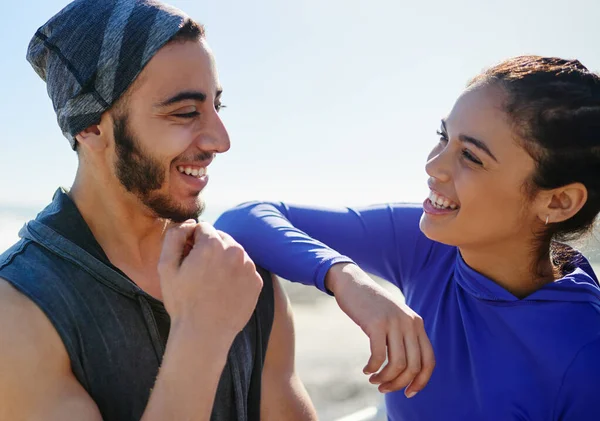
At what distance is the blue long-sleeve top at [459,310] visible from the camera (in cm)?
187

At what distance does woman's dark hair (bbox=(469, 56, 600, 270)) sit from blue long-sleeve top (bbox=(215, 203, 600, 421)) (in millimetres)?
341

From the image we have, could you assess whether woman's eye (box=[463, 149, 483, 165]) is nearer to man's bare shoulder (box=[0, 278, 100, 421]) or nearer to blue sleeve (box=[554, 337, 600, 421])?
blue sleeve (box=[554, 337, 600, 421])

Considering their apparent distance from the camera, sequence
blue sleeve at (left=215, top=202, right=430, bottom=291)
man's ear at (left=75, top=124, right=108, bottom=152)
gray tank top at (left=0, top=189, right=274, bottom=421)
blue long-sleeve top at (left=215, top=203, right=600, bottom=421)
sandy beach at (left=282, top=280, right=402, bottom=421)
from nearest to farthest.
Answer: gray tank top at (left=0, top=189, right=274, bottom=421), blue long-sleeve top at (left=215, top=203, right=600, bottom=421), blue sleeve at (left=215, top=202, right=430, bottom=291), man's ear at (left=75, top=124, right=108, bottom=152), sandy beach at (left=282, top=280, right=402, bottom=421)

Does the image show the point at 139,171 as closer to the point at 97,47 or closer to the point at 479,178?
the point at 97,47

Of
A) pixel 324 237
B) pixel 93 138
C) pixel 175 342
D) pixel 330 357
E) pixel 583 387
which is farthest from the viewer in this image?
pixel 330 357

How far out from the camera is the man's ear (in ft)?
6.97

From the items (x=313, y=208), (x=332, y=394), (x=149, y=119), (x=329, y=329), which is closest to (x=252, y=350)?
(x=313, y=208)

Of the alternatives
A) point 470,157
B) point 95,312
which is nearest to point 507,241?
point 470,157

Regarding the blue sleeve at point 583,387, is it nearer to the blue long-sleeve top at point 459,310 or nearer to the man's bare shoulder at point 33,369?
the blue long-sleeve top at point 459,310

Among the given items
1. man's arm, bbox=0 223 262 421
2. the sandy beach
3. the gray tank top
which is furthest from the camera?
the sandy beach

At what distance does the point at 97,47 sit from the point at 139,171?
17.6 inches

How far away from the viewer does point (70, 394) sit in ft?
5.30

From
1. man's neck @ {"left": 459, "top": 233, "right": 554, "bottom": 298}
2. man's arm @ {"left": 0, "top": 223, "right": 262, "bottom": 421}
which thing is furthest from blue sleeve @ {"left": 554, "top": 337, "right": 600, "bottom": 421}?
man's arm @ {"left": 0, "top": 223, "right": 262, "bottom": 421}

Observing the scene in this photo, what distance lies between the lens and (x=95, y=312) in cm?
180
